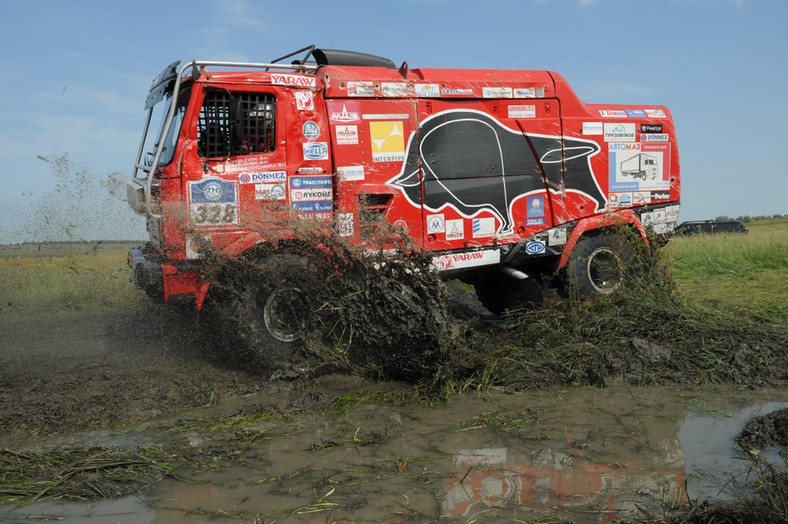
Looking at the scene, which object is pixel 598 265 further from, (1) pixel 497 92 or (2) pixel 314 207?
(2) pixel 314 207

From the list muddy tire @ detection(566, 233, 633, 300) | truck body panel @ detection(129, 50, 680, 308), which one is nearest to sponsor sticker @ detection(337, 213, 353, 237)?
truck body panel @ detection(129, 50, 680, 308)

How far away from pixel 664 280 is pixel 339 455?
17.1 ft

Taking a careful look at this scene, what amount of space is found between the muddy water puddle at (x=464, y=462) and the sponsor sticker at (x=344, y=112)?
10.2 ft

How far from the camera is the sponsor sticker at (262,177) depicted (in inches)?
246

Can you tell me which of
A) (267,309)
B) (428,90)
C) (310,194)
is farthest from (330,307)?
(428,90)

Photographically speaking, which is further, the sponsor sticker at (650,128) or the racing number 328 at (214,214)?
the sponsor sticker at (650,128)

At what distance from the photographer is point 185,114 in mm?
6160

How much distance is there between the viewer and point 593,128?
798cm

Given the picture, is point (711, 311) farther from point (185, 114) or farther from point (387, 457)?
point (185, 114)

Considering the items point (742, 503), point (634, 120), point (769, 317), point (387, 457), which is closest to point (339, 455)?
point (387, 457)


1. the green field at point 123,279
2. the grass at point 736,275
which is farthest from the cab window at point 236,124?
the grass at point 736,275

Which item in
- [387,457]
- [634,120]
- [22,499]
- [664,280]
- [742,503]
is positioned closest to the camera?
[742,503]

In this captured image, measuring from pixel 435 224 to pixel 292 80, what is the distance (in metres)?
2.25

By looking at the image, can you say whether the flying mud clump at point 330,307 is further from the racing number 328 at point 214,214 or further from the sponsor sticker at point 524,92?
the sponsor sticker at point 524,92
